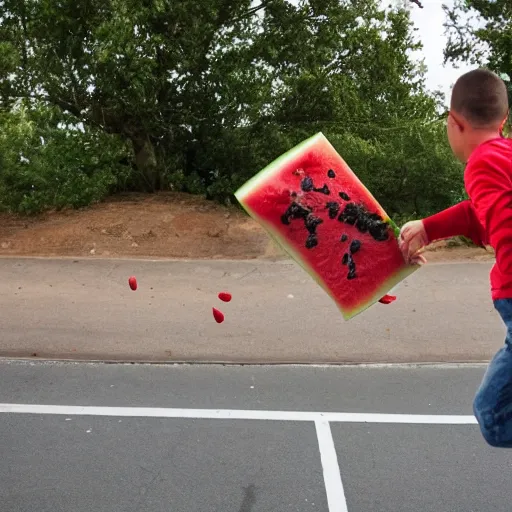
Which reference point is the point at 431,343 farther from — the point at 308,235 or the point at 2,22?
the point at 2,22

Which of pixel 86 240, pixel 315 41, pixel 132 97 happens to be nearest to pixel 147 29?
pixel 132 97

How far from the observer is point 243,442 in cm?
523

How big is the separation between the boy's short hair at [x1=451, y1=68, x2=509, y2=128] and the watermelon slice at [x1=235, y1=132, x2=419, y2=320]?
0.70 m

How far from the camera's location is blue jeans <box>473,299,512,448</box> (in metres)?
2.38

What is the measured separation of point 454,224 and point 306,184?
2.20 feet

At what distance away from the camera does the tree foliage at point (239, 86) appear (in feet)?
35.7

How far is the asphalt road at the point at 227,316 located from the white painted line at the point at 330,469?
5.64ft

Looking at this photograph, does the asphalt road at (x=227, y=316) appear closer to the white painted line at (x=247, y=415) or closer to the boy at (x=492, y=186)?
the white painted line at (x=247, y=415)

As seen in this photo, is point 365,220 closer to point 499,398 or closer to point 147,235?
point 499,398

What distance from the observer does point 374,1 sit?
1143 cm

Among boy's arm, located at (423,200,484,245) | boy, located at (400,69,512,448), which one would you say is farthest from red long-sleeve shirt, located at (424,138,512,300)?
boy's arm, located at (423,200,484,245)

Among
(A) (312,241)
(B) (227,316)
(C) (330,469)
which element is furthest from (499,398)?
(B) (227,316)

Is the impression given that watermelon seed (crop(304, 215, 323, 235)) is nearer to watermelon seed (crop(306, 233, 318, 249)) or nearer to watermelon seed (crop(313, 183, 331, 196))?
watermelon seed (crop(306, 233, 318, 249))

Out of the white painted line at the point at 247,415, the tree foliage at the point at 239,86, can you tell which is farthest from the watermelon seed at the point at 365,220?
the tree foliage at the point at 239,86
